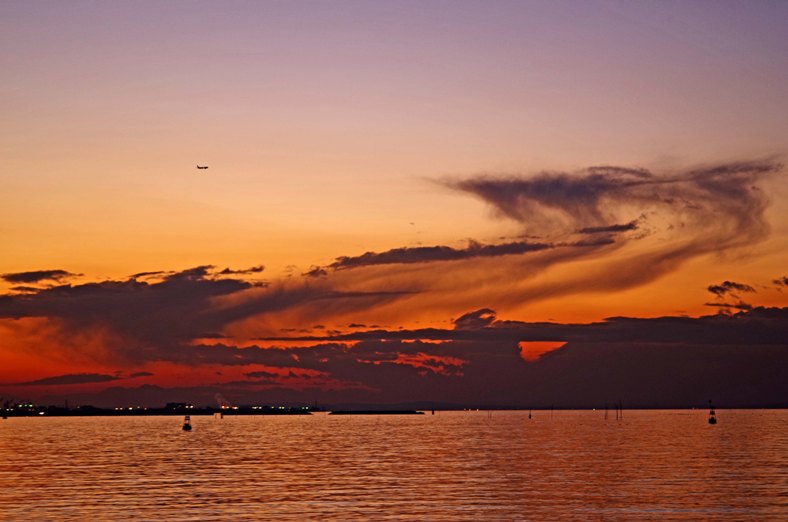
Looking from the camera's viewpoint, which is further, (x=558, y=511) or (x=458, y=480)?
(x=458, y=480)

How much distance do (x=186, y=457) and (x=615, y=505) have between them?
8429 cm

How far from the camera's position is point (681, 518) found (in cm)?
6981

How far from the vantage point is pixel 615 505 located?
77.4 metres

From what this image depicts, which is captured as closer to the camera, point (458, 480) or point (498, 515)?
point (498, 515)

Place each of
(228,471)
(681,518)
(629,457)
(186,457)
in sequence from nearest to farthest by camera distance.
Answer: (681,518), (228,471), (629,457), (186,457)

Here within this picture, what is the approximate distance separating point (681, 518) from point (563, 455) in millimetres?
74252

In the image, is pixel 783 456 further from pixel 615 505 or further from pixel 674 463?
pixel 615 505

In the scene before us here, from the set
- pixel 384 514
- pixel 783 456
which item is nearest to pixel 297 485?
pixel 384 514

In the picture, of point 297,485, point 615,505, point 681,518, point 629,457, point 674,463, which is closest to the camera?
point 681,518

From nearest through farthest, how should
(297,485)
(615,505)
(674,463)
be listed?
(615,505)
(297,485)
(674,463)

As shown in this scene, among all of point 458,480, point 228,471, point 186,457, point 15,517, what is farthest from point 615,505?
point 186,457

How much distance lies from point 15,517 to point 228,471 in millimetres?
44418

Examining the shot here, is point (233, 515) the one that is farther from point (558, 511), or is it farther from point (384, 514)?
point (558, 511)

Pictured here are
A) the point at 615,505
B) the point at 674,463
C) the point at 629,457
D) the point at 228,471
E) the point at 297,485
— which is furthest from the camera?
the point at 629,457
